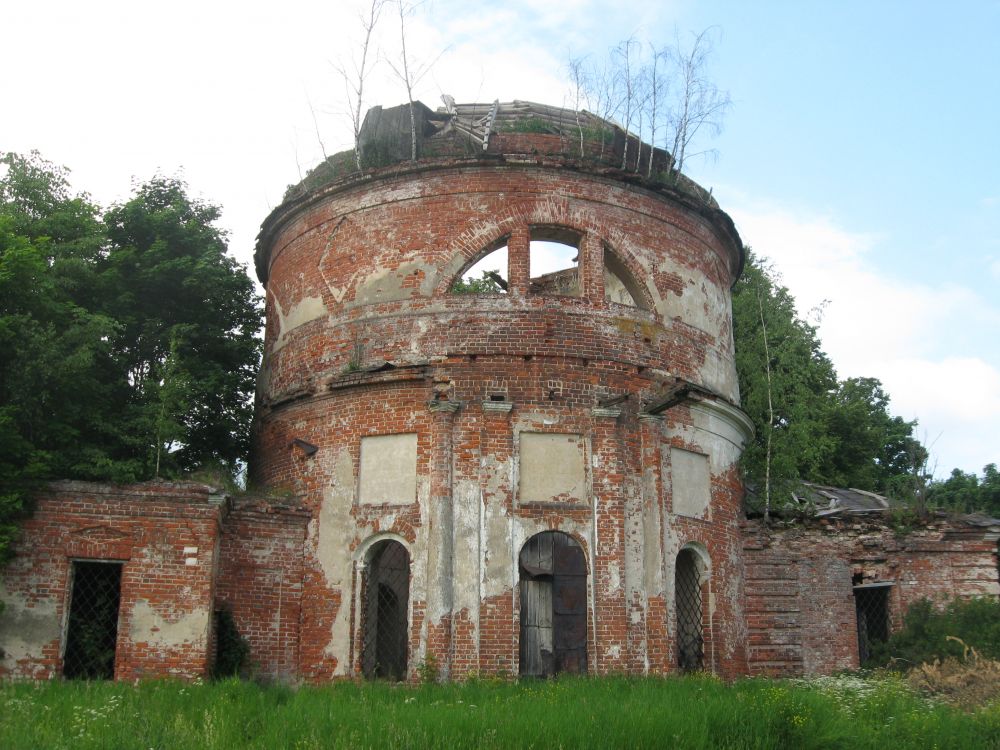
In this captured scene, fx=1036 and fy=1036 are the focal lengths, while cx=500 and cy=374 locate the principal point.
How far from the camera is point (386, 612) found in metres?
15.0

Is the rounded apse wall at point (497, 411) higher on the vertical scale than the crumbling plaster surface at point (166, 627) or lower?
higher

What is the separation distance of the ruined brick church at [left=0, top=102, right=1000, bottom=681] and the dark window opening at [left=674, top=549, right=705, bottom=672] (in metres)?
0.06

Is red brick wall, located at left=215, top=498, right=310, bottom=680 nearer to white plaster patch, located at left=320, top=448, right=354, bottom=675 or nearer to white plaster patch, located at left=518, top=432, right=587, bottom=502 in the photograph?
white plaster patch, located at left=320, top=448, right=354, bottom=675

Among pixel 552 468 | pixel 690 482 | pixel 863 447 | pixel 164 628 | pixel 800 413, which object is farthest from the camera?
pixel 863 447

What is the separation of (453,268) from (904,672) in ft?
28.1

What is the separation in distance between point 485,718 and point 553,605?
468 cm

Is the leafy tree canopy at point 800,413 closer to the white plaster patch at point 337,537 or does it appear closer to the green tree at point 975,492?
the green tree at point 975,492

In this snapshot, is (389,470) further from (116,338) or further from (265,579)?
(116,338)

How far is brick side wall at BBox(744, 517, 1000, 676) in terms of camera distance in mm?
15609

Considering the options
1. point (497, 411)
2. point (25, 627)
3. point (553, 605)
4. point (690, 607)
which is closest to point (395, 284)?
point (497, 411)

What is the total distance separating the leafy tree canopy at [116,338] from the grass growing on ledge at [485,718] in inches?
135

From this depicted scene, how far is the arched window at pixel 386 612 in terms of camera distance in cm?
1416

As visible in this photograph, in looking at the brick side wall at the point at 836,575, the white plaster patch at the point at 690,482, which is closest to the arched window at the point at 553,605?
the white plaster patch at the point at 690,482

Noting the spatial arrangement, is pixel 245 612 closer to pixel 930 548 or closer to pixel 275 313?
pixel 275 313
